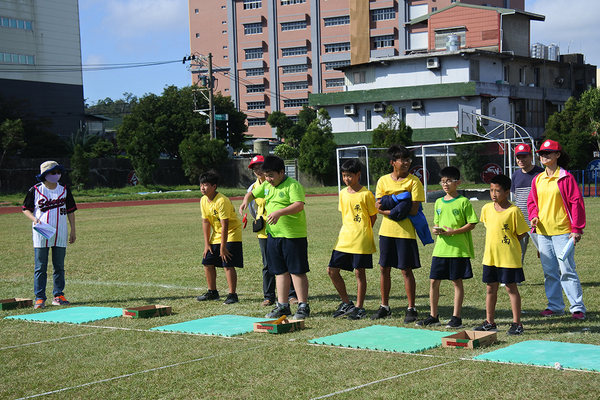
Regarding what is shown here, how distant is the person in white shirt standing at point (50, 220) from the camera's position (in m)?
8.62

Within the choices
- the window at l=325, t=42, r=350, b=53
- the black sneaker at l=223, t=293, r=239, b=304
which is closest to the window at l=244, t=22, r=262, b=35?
the window at l=325, t=42, r=350, b=53

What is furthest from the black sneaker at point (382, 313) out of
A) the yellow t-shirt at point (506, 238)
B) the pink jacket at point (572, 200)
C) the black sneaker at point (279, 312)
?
the pink jacket at point (572, 200)

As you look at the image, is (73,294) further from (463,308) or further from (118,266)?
(463,308)

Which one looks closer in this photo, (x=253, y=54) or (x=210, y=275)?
(x=210, y=275)

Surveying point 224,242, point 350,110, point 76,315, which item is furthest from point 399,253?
point 350,110

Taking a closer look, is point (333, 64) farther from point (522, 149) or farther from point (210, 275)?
point (210, 275)

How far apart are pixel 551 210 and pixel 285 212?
2.99m

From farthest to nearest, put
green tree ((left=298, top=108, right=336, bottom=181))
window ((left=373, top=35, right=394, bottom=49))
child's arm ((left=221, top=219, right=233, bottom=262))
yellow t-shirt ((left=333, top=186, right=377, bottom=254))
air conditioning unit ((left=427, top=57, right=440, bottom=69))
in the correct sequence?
window ((left=373, top=35, right=394, bottom=49))
air conditioning unit ((left=427, top=57, right=440, bottom=69))
green tree ((left=298, top=108, right=336, bottom=181))
child's arm ((left=221, top=219, right=233, bottom=262))
yellow t-shirt ((left=333, top=186, right=377, bottom=254))

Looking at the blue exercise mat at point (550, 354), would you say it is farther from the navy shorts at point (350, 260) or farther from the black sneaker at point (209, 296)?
the black sneaker at point (209, 296)

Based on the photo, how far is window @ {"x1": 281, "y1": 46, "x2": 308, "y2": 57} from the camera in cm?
8438

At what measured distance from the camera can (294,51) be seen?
85.2m

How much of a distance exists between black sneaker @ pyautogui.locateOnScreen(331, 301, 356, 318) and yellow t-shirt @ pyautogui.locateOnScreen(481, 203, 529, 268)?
5.65 ft

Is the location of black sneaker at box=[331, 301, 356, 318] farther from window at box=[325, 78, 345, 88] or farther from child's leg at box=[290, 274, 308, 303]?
window at box=[325, 78, 345, 88]

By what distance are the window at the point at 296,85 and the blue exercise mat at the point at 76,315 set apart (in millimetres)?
79128
